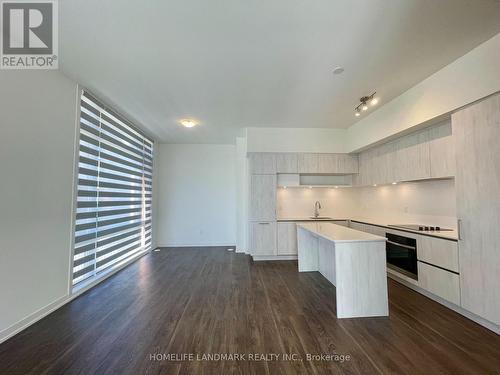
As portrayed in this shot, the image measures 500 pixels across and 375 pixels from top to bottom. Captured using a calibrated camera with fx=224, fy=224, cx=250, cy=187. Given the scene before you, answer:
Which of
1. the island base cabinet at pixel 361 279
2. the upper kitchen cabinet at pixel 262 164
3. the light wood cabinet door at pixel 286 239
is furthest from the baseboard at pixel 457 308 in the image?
the upper kitchen cabinet at pixel 262 164

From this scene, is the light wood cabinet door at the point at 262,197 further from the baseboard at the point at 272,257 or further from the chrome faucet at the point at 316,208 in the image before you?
the chrome faucet at the point at 316,208

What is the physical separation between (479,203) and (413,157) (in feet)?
4.08

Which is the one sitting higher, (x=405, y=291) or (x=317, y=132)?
(x=317, y=132)

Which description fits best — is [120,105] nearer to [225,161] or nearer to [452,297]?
[225,161]

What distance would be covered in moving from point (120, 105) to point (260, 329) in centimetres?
395

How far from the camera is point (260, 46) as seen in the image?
229cm

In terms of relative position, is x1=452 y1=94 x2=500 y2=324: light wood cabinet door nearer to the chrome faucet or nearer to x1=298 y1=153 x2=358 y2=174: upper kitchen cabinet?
x1=298 y1=153 x2=358 y2=174: upper kitchen cabinet

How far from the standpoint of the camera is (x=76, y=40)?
2.21 meters

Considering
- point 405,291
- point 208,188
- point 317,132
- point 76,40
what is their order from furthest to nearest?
1. point 208,188
2. point 317,132
3. point 405,291
4. point 76,40

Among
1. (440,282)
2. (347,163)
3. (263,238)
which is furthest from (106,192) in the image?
(440,282)

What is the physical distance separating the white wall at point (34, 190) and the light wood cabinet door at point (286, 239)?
3.65 metres

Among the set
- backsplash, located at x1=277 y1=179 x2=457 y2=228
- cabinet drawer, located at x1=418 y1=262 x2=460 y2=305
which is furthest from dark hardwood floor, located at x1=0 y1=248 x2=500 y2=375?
backsplash, located at x1=277 y1=179 x2=457 y2=228

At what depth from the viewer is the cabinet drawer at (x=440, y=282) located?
261cm

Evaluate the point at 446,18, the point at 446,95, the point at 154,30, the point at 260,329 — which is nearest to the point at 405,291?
the point at 260,329
